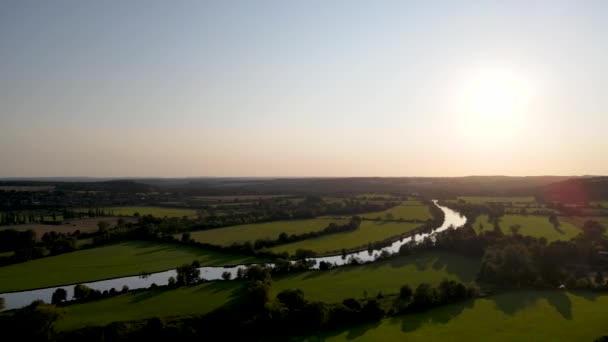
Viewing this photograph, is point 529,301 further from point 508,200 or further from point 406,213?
point 508,200

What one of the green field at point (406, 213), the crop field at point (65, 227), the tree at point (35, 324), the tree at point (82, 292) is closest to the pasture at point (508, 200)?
the green field at point (406, 213)

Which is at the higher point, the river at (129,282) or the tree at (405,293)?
the tree at (405,293)

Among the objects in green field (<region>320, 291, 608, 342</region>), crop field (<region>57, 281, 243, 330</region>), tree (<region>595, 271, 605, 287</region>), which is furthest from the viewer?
tree (<region>595, 271, 605, 287</region>)

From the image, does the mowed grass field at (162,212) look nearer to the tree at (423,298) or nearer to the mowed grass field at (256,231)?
the mowed grass field at (256,231)

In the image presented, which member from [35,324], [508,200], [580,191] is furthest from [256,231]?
[580,191]

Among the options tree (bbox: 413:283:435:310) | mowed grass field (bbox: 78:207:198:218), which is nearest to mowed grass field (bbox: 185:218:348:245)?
mowed grass field (bbox: 78:207:198:218)

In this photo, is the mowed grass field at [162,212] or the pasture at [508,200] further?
the pasture at [508,200]

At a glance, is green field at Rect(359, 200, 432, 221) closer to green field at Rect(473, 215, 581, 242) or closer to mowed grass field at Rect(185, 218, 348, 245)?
green field at Rect(473, 215, 581, 242)
